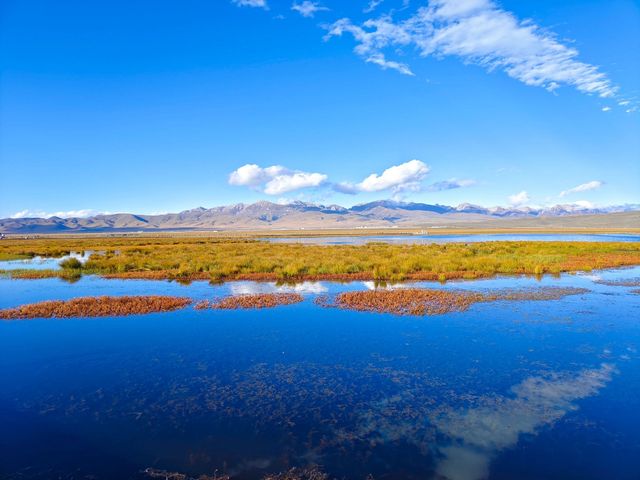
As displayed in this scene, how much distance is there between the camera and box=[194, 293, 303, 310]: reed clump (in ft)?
66.7

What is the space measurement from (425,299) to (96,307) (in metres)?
16.6

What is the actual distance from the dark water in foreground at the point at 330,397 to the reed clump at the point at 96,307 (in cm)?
186

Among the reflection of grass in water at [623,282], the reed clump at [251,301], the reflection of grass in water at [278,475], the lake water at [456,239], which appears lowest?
the reflection of grass in water at [278,475]

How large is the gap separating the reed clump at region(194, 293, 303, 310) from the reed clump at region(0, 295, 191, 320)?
4.76 ft

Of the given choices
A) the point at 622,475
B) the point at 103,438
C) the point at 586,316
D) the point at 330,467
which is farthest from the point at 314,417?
the point at 586,316

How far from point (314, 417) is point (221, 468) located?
2.43 meters

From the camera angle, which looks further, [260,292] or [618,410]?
[260,292]

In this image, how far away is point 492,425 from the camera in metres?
8.60

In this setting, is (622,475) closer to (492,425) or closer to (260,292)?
(492,425)

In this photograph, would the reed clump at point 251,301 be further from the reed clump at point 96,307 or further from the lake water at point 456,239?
the lake water at point 456,239

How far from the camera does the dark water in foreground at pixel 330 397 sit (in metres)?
7.43

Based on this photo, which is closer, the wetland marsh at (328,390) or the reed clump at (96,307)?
the wetland marsh at (328,390)

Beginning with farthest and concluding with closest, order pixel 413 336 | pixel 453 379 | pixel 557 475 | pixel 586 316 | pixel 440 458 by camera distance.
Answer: pixel 586 316 < pixel 413 336 < pixel 453 379 < pixel 440 458 < pixel 557 475

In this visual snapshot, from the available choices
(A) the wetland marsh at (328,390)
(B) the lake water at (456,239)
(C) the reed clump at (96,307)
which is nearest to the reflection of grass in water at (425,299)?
(A) the wetland marsh at (328,390)
